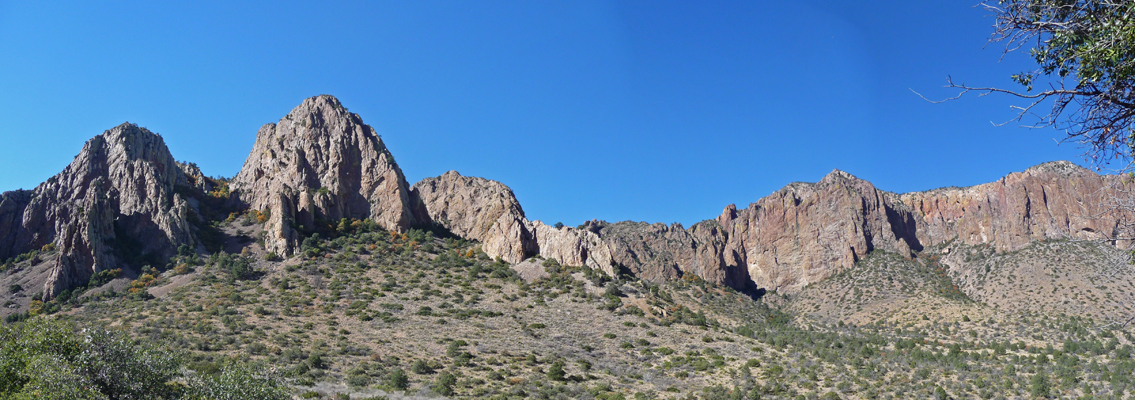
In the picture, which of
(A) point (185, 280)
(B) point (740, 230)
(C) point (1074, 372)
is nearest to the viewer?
(C) point (1074, 372)

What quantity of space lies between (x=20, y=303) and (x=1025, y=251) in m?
141

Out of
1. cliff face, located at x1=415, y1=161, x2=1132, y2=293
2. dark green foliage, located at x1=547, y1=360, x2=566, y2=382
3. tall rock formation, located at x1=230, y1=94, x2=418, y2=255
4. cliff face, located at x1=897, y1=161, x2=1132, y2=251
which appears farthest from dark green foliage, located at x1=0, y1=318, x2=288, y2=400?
cliff face, located at x1=897, y1=161, x2=1132, y2=251

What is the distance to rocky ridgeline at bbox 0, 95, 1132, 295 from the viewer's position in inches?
2576

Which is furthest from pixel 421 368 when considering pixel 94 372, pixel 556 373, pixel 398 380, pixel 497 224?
pixel 497 224

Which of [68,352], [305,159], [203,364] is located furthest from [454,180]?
[68,352]

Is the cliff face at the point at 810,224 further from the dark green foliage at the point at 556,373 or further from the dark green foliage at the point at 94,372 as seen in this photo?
the dark green foliage at the point at 94,372

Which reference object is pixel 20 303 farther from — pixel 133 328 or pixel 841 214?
pixel 841 214

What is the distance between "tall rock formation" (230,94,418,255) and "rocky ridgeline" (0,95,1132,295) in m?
0.20

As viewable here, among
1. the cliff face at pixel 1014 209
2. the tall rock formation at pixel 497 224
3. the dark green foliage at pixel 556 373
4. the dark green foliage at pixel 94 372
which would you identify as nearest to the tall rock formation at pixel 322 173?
the tall rock formation at pixel 497 224

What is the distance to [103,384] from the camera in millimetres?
20031

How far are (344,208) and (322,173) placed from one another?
6.63m

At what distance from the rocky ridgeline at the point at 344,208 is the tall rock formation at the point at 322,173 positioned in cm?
20

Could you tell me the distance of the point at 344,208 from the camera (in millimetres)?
78125

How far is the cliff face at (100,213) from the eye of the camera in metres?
59.4
